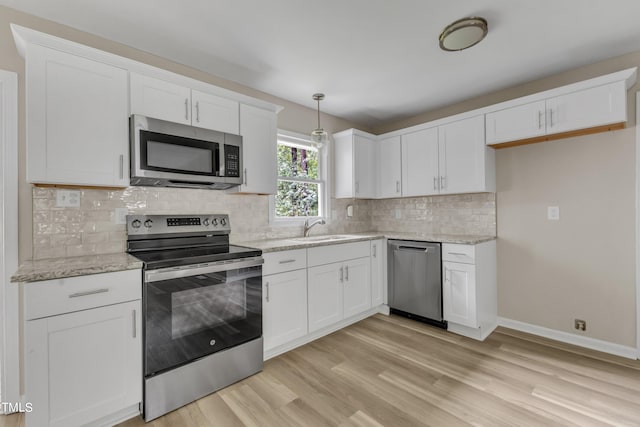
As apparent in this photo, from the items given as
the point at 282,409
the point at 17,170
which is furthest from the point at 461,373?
the point at 17,170

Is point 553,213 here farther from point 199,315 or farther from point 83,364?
point 83,364

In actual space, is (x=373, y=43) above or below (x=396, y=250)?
above

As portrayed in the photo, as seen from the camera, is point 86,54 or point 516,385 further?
point 516,385

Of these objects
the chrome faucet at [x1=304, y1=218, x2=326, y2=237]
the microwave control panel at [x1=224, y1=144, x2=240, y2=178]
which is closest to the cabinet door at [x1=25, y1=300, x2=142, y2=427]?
the microwave control panel at [x1=224, y1=144, x2=240, y2=178]

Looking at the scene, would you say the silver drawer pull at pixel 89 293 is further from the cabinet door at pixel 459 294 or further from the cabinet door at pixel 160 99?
the cabinet door at pixel 459 294

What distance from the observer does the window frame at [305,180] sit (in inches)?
125

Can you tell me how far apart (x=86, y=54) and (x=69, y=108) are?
36cm

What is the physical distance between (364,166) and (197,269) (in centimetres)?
254

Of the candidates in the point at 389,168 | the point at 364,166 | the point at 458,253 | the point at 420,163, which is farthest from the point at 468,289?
the point at 364,166

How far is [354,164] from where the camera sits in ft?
12.1

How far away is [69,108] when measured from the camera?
179cm

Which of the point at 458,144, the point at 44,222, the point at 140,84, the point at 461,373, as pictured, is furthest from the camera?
the point at 458,144

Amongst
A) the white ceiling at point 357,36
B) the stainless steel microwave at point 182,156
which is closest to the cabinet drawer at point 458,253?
the white ceiling at point 357,36

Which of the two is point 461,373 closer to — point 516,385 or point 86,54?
point 516,385
